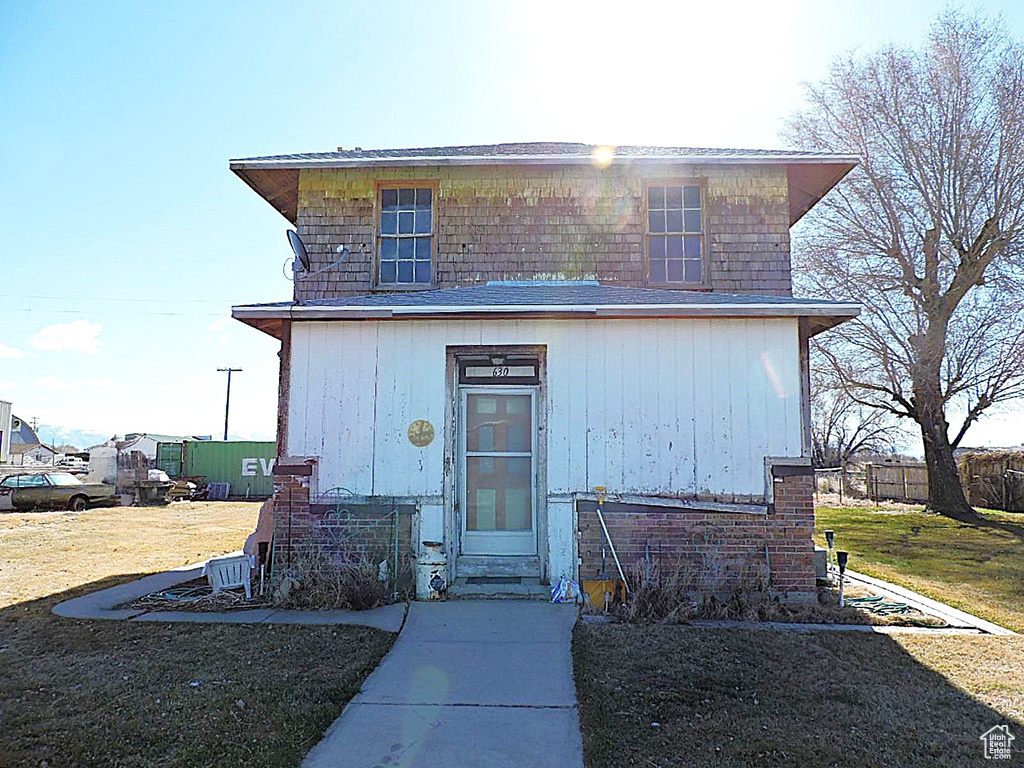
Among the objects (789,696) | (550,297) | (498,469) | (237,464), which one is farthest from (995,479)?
(237,464)

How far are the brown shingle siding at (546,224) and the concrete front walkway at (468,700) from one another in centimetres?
459

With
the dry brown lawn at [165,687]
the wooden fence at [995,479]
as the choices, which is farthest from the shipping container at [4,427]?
→ the wooden fence at [995,479]

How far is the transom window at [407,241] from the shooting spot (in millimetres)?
9531

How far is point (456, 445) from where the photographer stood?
800 cm

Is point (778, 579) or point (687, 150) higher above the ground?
point (687, 150)

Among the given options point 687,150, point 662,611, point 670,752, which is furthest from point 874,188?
point 670,752

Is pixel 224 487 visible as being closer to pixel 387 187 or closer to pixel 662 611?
pixel 387 187

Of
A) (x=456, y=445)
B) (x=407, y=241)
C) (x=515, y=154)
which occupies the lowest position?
(x=456, y=445)

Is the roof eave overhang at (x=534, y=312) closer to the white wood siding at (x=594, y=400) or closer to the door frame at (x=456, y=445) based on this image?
the white wood siding at (x=594, y=400)

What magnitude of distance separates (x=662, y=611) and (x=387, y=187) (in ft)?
21.1

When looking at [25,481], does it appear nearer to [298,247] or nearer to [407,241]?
[298,247]

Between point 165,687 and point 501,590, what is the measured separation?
338cm

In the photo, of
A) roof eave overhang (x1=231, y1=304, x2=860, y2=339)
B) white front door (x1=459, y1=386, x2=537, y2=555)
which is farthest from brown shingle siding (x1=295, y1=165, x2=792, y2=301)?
white front door (x1=459, y1=386, x2=537, y2=555)

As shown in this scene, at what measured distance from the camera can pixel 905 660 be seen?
5812mm
